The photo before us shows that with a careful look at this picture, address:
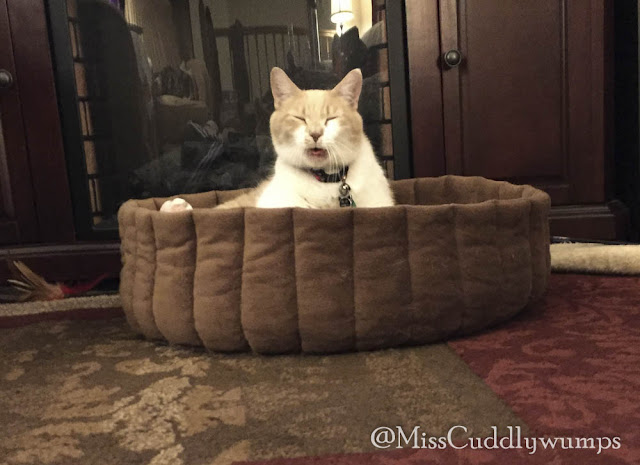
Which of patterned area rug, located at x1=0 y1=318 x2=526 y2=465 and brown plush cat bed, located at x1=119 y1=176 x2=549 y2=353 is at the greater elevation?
brown plush cat bed, located at x1=119 y1=176 x2=549 y2=353

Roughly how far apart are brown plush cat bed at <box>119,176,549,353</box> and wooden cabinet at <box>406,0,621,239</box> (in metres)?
0.67

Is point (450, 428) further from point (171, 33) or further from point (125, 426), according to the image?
point (171, 33)

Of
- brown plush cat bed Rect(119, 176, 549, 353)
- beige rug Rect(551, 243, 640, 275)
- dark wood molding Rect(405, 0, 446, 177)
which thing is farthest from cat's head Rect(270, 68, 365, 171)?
beige rug Rect(551, 243, 640, 275)

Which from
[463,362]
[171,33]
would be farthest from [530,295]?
[171,33]

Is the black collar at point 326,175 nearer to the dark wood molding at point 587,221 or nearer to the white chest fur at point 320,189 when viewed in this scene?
the white chest fur at point 320,189

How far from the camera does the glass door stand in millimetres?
1579

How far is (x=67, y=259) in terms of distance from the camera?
158cm

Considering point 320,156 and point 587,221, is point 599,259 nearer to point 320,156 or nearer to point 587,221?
point 587,221

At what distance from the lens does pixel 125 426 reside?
0.72 m

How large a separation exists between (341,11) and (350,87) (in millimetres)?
462

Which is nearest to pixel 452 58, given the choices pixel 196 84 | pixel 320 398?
pixel 196 84

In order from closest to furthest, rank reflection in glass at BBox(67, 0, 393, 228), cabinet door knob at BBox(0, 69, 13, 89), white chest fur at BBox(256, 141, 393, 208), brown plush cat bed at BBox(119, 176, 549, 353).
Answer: brown plush cat bed at BBox(119, 176, 549, 353) → white chest fur at BBox(256, 141, 393, 208) → cabinet door knob at BBox(0, 69, 13, 89) → reflection in glass at BBox(67, 0, 393, 228)

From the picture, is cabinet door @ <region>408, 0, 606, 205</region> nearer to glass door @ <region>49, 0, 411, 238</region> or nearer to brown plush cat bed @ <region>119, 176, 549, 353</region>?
glass door @ <region>49, 0, 411, 238</region>

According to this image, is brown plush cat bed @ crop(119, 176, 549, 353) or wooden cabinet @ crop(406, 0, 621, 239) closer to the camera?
brown plush cat bed @ crop(119, 176, 549, 353)
